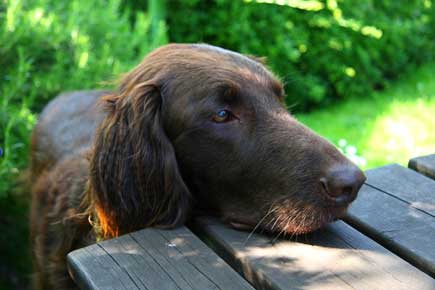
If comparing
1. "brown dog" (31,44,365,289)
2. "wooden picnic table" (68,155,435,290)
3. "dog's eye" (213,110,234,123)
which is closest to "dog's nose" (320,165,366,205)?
"brown dog" (31,44,365,289)

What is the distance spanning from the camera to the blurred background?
4570 mm

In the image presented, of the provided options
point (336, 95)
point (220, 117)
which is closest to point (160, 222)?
point (220, 117)

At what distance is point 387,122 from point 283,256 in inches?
216

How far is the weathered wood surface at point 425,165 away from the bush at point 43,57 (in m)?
2.26

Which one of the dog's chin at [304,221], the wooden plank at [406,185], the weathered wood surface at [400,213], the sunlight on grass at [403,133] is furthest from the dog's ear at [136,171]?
the sunlight on grass at [403,133]

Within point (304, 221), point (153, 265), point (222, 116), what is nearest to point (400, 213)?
point (304, 221)

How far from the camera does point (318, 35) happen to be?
8.17 meters

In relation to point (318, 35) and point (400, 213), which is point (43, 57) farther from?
point (318, 35)

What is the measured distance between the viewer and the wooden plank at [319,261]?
183 centimetres

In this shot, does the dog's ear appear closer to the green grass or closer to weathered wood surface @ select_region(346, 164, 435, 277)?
weathered wood surface @ select_region(346, 164, 435, 277)

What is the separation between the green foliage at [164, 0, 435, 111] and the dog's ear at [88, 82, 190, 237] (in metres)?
5.05

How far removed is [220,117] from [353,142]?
4.63m

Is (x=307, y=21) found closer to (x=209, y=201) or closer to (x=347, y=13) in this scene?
(x=347, y=13)

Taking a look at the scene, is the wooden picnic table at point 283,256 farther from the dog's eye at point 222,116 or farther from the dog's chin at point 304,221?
the dog's eye at point 222,116
